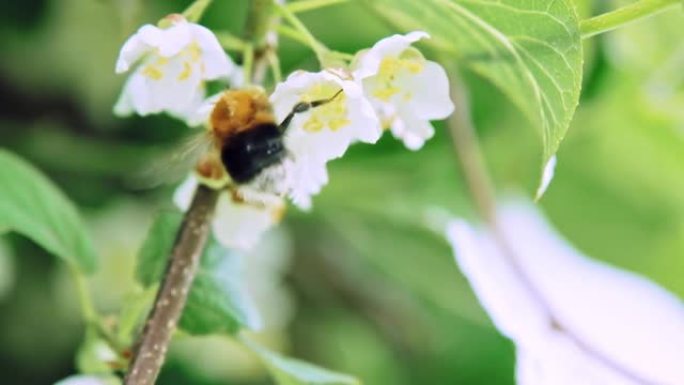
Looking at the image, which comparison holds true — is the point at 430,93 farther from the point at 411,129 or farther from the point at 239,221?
the point at 239,221

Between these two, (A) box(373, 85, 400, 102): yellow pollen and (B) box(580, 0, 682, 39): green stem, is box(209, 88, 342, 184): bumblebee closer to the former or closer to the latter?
(A) box(373, 85, 400, 102): yellow pollen

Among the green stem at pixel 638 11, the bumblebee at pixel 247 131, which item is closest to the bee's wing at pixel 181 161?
the bumblebee at pixel 247 131

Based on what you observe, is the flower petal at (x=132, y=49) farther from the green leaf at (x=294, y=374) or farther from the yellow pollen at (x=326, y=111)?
the green leaf at (x=294, y=374)

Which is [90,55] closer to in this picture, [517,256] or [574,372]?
[517,256]

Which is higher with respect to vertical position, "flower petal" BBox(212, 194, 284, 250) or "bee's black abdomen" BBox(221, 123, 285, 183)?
"bee's black abdomen" BBox(221, 123, 285, 183)

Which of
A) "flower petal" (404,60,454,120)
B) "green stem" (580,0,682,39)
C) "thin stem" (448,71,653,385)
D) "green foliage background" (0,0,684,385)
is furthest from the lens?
"green foliage background" (0,0,684,385)

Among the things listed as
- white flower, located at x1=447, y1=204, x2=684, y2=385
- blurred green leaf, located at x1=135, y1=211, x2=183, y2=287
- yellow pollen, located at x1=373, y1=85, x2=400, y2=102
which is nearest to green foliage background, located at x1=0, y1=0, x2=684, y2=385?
white flower, located at x1=447, y1=204, x2=684, y2=385

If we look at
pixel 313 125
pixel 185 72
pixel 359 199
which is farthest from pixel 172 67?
pixel 359 199
